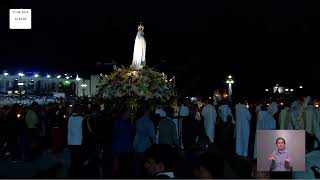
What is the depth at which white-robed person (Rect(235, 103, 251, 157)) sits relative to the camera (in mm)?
17594

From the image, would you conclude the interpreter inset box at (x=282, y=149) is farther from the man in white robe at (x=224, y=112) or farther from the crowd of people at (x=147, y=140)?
the man in white robe at (x=224, y=112)

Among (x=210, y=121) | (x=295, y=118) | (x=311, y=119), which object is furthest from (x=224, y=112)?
(x=311, y=119)

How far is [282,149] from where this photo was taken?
5.72 meters

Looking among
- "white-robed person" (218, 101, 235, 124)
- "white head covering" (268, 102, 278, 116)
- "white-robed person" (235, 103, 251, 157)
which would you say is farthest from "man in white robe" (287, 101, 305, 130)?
"white-robed person" (218, 101, 235, 124)

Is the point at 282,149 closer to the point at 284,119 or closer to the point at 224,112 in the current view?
the point at 284,119

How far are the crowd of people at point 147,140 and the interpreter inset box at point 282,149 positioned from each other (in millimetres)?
287

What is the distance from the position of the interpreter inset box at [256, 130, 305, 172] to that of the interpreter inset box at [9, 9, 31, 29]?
12689 mm

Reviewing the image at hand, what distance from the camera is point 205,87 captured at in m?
60.5

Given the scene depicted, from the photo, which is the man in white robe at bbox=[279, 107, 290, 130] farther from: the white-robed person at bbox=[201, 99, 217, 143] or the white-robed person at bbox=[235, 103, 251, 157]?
the white-robed person at bbox=[201, 99, 217, 143]

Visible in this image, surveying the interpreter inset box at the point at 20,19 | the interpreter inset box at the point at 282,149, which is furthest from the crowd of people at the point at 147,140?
the interpreter inset box at the point at 20,19

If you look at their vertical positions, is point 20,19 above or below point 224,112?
above

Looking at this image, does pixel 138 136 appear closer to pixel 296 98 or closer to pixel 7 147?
pixel 296 98

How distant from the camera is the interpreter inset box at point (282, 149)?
573cm

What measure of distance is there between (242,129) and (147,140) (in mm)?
5803
